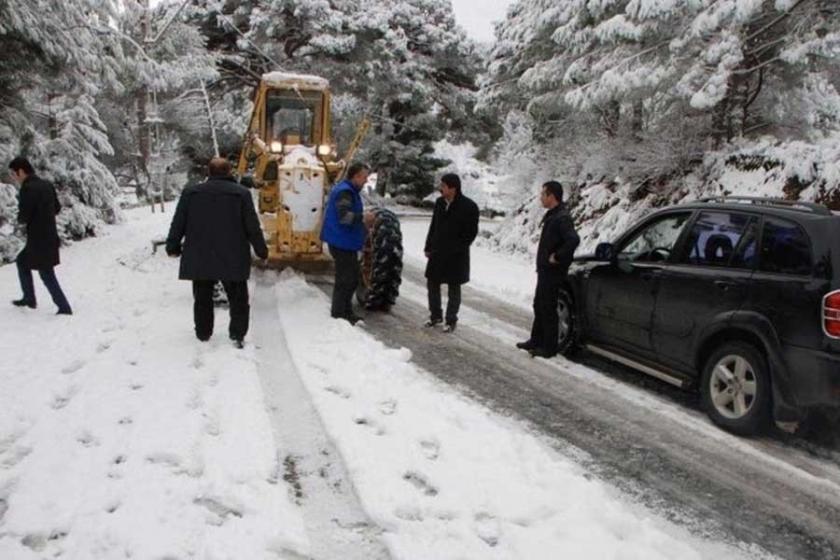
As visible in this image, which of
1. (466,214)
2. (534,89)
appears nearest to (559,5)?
(534,89)

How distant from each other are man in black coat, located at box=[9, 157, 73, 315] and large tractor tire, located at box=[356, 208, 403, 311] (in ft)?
11.7

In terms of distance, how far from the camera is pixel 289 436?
15.6 ft

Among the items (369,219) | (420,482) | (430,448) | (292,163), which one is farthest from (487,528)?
(292,163)

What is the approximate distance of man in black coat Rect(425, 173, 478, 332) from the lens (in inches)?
317

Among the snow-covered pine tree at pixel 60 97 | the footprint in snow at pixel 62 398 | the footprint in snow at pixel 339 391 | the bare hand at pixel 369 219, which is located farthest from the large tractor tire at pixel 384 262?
the snow-covered pine tree at pixel 60 97

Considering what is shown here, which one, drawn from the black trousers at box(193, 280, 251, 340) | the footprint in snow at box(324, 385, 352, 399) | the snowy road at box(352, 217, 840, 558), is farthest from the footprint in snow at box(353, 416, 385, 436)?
the black trousers at box(193, 280, 251, 340)

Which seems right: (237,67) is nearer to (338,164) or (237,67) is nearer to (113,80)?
(113,80)

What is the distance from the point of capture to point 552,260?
7008 mm

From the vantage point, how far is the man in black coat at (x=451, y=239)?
8062mm

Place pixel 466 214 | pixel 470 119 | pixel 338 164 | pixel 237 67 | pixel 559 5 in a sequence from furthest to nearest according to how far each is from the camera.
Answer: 1. pixel 470 119
2. pixel 237 67
3. pixel 559 5
4. pixel 338 164
5. pixel 466 214

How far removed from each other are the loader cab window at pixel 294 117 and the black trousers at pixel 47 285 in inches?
184

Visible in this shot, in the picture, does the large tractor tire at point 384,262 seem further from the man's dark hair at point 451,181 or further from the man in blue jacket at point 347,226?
the man's dark hair at point 451,181

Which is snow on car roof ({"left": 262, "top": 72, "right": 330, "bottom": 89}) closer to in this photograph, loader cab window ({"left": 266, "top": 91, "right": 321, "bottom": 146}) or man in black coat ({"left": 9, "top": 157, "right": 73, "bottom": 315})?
loader cab window ({"left": 266, "top": 91, "right": 321, "bottom": 146})

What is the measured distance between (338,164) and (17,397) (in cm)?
672
